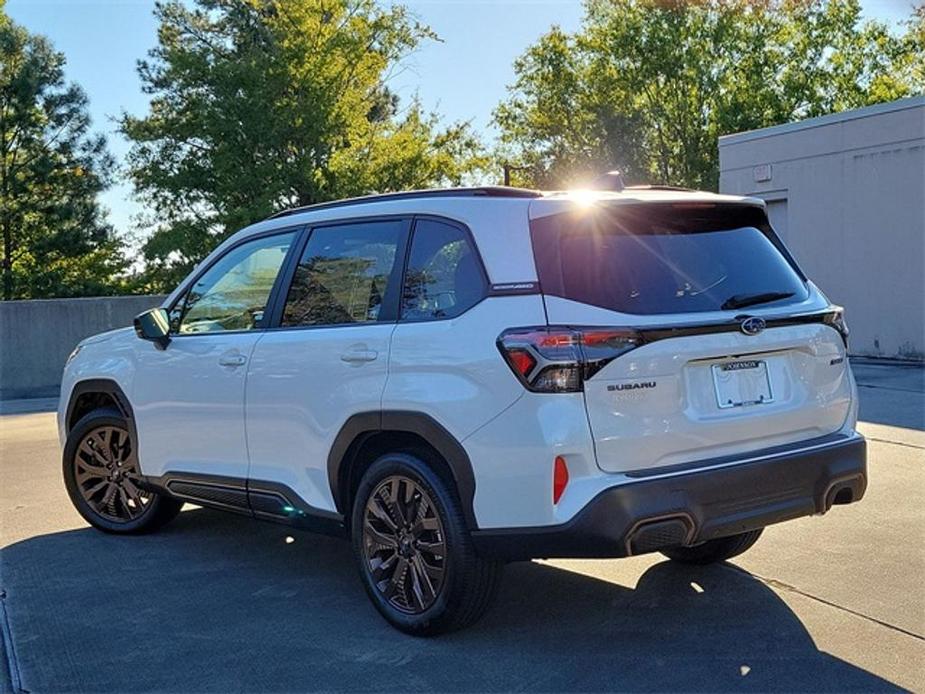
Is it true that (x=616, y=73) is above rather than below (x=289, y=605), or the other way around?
above

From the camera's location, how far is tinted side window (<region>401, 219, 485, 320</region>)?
4.23 metres

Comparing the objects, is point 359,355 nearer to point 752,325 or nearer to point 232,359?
point 232,359

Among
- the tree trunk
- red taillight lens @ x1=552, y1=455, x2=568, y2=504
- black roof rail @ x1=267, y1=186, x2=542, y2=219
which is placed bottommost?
red taillight lens @ x1=552, y1=455, x2=568, y2=504

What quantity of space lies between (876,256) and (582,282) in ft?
45.5

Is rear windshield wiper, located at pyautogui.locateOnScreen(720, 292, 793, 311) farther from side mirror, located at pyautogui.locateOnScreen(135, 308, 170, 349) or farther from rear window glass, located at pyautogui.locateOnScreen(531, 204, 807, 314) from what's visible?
side mirror, located at pyautogui.locateOnScreen(135, 308, 170, 349)

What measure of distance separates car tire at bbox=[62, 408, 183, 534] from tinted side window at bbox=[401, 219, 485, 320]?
2.55 m

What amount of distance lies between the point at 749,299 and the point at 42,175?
92.3ft

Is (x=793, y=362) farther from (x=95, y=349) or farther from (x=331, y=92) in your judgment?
(x=331, y=92)

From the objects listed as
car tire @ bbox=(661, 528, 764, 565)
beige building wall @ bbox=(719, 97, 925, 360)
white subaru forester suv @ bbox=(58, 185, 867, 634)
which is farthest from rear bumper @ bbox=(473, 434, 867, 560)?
beige building wall @ bbox=(719, 97, 925, 360)

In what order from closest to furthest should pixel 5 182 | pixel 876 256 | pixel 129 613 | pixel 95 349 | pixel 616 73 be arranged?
pixel 129 613
pixel 95 349
pixel 876 256
pixel 5 182
pixel 616 73

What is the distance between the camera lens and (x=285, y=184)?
2997 centimetres

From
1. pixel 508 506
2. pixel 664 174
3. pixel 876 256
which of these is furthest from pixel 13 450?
pixel 664 174

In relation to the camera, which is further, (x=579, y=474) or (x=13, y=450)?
(x=13, y=450)

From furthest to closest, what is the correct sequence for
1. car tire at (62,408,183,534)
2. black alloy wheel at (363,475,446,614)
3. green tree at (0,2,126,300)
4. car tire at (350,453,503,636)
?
green tree at (0,2,126,300)
car tire at (62,408,183,534)
black alloy wheel at (363,475,446,614)
car tire at (350,453,503,636)
